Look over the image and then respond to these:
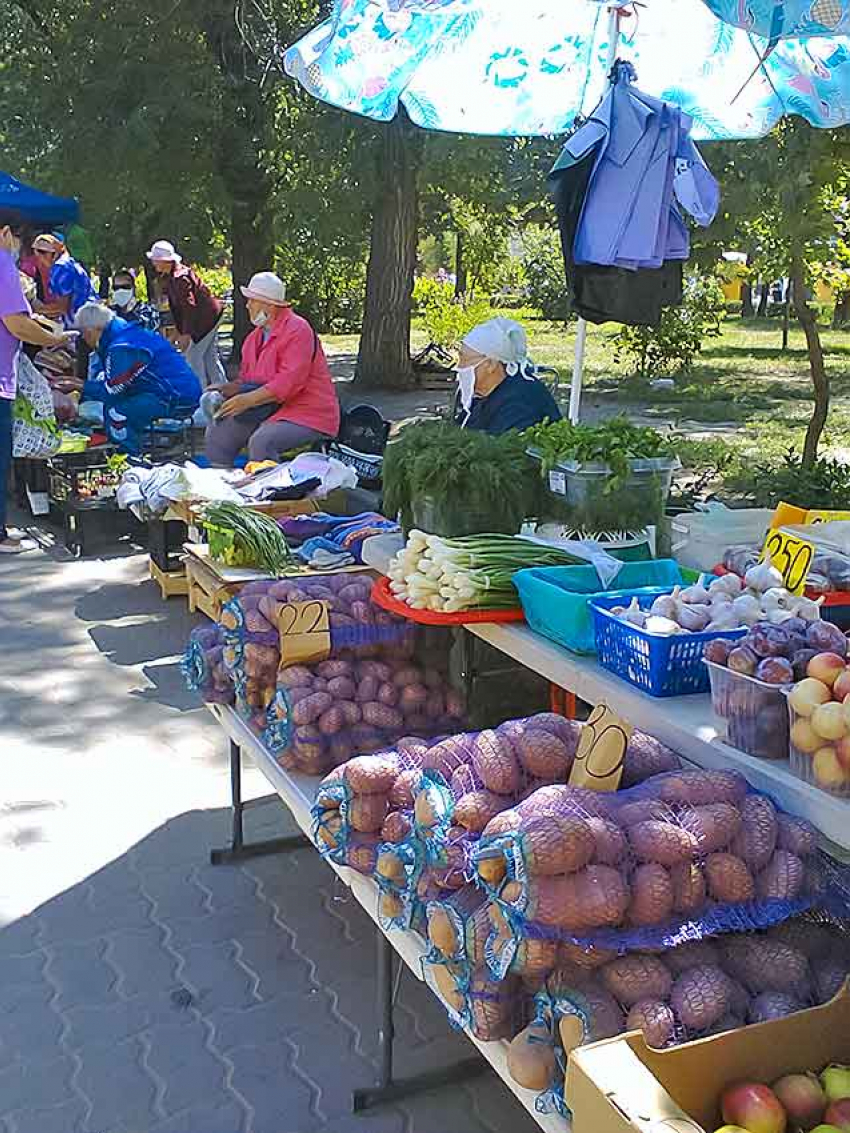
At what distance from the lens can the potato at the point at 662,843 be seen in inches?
77.0

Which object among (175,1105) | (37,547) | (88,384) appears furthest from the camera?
(88,384)

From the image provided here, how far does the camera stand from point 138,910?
3580 mm

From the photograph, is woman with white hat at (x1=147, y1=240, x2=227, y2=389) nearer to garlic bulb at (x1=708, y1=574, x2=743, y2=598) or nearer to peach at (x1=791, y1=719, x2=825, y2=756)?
garlic bulb at (x1=708, y1=574, x2=743, y2=598)

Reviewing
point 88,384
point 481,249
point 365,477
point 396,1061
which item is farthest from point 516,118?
point 481,249

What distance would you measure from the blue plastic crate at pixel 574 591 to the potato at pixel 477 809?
60 centimetres

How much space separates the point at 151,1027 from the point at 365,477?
4059 millimetres

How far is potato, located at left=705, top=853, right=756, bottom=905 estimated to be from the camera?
1979 millimetres

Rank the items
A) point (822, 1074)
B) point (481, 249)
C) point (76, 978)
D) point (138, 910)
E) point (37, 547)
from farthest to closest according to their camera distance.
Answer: point (481, 249) < point (37, 547) < point (138, 910) < point (76, 978) < point (822, 1074)

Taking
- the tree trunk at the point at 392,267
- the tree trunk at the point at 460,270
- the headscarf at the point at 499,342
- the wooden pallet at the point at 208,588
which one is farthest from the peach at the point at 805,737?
the tree trunk at the point at 460,270

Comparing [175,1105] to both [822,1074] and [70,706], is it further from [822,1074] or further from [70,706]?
[70,706]

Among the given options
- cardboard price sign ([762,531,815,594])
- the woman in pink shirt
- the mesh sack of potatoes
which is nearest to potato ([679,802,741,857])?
the mesh sack of potatoes

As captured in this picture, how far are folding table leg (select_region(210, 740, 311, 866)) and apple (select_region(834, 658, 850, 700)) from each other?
2.14 m

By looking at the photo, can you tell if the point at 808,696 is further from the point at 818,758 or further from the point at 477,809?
the point at 477,809

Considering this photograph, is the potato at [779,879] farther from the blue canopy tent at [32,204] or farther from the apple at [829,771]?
the blue canopy tent at [32,204]
